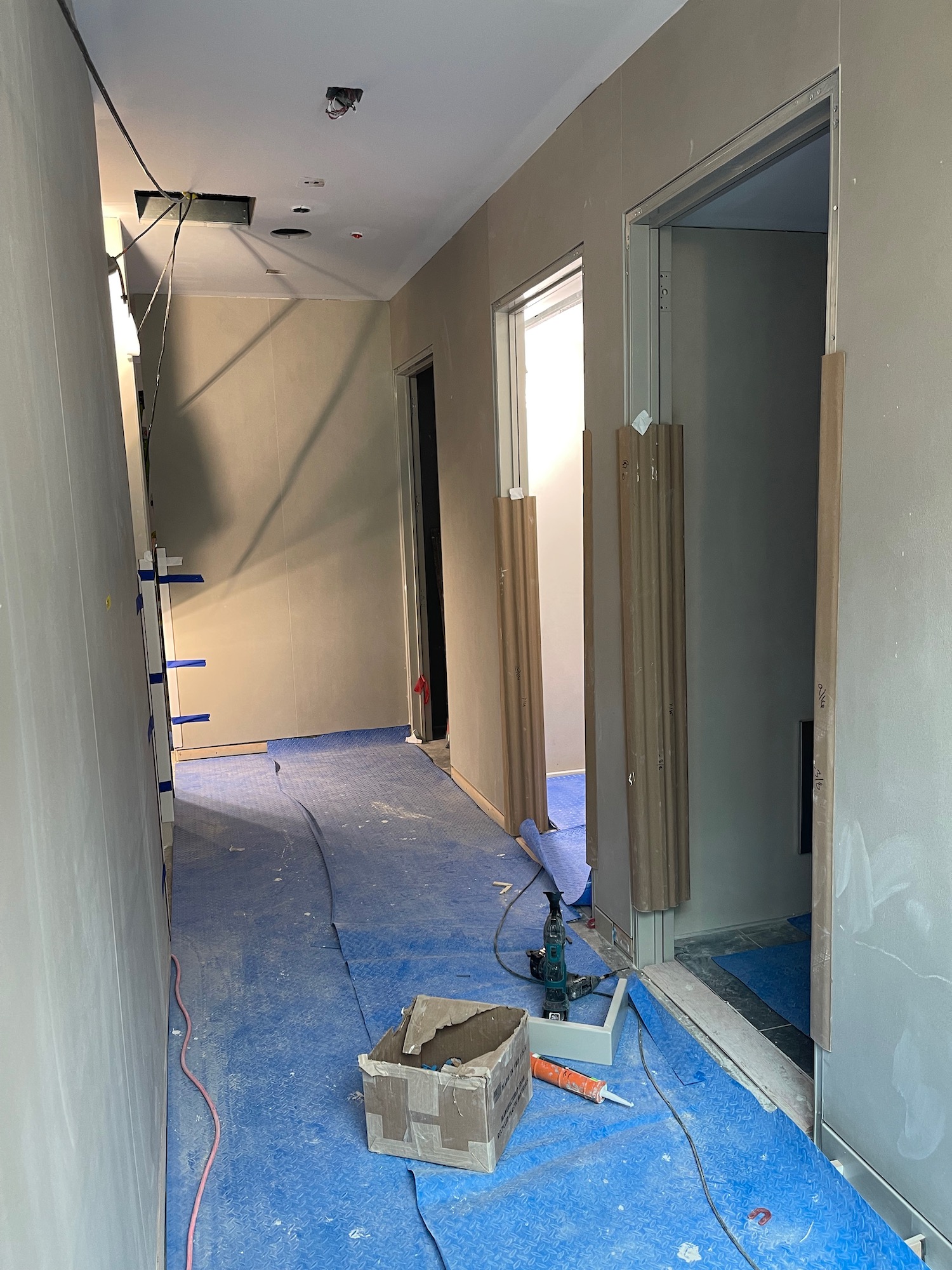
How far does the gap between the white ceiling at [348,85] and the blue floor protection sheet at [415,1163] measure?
289cm

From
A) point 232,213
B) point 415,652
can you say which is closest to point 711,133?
point 232,213

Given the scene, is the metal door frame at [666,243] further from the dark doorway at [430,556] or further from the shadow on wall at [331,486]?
the shadow on wall at [331,486]

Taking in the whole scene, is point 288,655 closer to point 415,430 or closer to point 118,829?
point 415,430

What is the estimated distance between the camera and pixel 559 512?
514 centimetres

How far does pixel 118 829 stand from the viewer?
1910mm

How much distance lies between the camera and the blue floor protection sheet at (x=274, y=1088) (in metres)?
2.00

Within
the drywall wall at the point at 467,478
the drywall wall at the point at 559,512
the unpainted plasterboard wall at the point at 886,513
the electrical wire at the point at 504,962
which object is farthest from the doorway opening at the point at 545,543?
the unpainted plasterboard wall at the point at 886,513

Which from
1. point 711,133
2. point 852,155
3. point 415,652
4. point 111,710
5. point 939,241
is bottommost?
point 415,652

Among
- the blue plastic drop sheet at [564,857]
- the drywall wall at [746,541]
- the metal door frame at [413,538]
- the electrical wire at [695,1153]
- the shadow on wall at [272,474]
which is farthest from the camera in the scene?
the metal door frame at [413,538]

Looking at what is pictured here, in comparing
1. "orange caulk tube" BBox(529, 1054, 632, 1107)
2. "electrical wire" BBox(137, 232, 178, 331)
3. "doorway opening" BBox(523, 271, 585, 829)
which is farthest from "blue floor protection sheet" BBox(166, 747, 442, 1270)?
"electrical wire" BBox(137, 232, 178, 331)

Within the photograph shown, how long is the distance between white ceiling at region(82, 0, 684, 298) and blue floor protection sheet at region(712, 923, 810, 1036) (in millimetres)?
2856

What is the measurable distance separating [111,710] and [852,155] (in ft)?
6.33

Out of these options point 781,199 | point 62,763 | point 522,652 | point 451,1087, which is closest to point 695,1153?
point 451,1087

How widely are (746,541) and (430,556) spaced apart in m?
3.43
